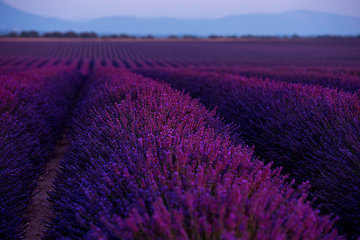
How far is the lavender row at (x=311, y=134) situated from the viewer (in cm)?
230

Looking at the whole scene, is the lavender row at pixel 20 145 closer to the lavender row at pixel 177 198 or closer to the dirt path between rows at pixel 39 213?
the dirt path between rows at pixel 39 213

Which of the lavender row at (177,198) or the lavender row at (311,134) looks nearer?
the lavender row at (177,198)

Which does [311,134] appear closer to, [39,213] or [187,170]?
[187,170]

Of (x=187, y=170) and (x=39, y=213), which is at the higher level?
(x=187, y=170)

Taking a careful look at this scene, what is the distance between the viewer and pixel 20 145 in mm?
2865

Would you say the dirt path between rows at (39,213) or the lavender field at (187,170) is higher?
the lavender field at (187,170)

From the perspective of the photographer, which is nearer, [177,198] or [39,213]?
[177,198]

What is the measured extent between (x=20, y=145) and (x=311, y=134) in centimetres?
338

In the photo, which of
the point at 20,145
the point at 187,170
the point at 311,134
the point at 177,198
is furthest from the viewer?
the point at 311,134

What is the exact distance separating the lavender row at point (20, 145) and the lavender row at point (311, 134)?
241cm

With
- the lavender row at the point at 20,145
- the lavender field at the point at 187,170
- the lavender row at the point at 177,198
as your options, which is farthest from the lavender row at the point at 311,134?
the lavender row at the point at 20,145

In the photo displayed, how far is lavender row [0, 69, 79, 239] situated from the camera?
2145 mm

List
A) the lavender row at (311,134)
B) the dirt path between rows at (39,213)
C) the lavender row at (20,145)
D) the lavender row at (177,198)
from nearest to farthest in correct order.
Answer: the lavender row at (177,198)
the lavender row at (20,145)
the lavender row at (311,134)
the dirt path between rows at (39,213)

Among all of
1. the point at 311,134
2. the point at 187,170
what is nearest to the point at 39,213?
the point at 187,170
